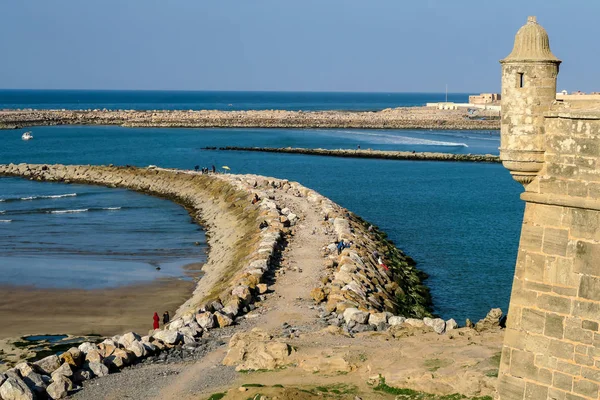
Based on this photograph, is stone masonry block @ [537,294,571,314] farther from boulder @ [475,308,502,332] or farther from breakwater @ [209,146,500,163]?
breakwater @ [209,146,500,163]

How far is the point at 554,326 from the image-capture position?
10.9 meters

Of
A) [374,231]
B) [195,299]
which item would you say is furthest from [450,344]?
[374,231]

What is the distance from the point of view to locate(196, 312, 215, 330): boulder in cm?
2005

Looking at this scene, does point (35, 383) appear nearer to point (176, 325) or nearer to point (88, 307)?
point (176, 325)

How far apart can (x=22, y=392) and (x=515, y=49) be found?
1124cm

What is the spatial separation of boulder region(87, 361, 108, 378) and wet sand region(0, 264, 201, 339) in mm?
6565

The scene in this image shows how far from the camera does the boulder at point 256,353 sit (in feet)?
53.5

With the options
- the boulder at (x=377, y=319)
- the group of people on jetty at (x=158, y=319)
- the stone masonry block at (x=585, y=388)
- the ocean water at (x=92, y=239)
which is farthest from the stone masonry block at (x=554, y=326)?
the ocean water at (x=92, y=239)

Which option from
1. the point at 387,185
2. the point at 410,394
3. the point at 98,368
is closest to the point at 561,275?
the point at 410,394

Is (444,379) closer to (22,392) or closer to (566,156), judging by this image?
(566,156)

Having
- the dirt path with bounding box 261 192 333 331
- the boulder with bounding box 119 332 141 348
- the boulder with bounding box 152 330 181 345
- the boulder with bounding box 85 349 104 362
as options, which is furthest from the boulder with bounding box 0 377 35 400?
the dirt path with bounding box 261 192 333 331

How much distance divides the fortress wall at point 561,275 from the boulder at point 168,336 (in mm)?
9701

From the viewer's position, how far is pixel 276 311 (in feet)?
70.0

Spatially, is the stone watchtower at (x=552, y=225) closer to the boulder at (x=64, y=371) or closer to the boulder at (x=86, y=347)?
the boulder at (x=64, y=371)
